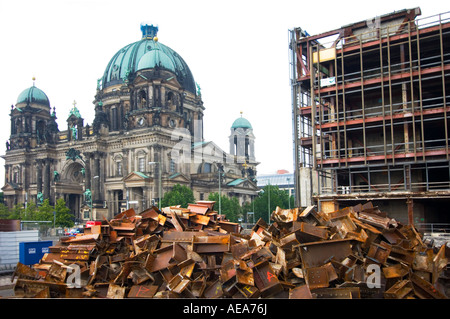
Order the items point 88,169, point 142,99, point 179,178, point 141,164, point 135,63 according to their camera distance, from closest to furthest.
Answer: point 141,164 < point 179,178 < point 142,99 < point 88,169 < point 135,63

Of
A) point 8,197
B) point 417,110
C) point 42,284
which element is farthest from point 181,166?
point 42,284

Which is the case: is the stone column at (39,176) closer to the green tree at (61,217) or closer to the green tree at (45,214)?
the green tree at (45,214)

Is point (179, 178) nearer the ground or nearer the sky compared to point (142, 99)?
nearer the ground

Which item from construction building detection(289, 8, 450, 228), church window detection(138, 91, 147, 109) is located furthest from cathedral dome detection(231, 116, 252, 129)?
construction building detection(289, 8, 450, 228)

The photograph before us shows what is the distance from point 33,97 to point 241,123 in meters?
48.8

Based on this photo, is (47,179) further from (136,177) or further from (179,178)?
(179,178)

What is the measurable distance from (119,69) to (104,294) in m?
83.1

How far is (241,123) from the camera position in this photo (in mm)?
112625

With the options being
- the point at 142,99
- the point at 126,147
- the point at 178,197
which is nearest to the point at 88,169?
the point at 126,147

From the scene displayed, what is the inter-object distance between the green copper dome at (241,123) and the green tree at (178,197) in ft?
145

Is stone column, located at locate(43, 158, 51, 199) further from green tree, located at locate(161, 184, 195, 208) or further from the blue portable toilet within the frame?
the blue portable toilet

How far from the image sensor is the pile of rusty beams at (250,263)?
12.7m

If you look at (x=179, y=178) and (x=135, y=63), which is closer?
(x=179, y=178)

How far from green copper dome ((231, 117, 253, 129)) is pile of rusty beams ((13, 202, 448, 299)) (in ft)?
312
